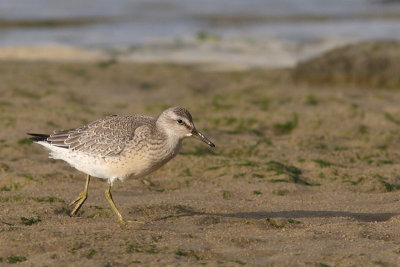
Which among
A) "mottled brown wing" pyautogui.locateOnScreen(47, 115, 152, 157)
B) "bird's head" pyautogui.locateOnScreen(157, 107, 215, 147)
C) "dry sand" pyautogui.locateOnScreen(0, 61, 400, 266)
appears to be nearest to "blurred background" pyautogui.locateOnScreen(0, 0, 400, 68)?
"dry sand" pyautogui.locateOnScreen(0, 61, 400, 266)

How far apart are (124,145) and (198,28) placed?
676 inches

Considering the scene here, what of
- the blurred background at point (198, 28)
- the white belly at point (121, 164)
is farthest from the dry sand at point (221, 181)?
the blurred background at point (198, 28)

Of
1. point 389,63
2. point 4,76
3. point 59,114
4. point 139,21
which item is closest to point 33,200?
point 59,114

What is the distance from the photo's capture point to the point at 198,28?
23.5 metres

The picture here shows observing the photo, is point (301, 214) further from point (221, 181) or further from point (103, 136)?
point (103, 136)

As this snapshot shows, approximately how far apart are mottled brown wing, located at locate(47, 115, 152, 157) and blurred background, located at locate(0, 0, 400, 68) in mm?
9819

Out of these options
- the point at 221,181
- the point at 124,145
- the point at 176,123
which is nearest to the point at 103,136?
the point at 124,145

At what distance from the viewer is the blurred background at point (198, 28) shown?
712 inches

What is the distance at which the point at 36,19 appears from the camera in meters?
24.6

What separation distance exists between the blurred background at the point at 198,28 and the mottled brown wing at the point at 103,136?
32.2 feet

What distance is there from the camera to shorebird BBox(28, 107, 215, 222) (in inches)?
261

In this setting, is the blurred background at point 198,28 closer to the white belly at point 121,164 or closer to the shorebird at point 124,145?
the shorebird at point 124,145

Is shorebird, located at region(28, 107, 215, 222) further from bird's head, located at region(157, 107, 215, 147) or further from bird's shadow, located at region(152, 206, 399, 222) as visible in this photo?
bird's shadow, located at region(152, 206, 399, 222)

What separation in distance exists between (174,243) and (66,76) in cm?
885
